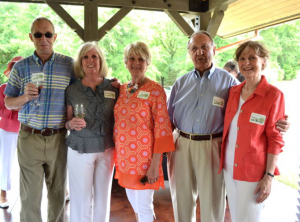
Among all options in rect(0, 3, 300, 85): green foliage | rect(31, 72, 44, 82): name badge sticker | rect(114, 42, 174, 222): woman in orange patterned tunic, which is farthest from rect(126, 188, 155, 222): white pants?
rect(0, 3, 300, 85): green foliage

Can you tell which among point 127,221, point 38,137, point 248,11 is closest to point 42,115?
point 38,137

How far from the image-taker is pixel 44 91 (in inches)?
88.1

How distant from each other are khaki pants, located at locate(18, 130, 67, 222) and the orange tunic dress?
60 cm

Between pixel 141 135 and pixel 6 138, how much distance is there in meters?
2.20

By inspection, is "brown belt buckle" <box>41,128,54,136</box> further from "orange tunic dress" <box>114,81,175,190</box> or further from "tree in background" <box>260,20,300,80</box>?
"tree in background" <box>260,20,300,80</box>

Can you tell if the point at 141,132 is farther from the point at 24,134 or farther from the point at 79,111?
the point at 24,134

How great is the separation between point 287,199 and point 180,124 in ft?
8.83

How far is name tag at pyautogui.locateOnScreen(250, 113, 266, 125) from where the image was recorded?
1833 mm

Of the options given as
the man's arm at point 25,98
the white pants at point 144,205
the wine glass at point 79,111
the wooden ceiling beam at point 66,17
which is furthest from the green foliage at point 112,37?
the white pants at point 144,205

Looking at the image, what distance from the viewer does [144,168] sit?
214 cm

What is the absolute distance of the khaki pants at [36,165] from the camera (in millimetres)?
2262

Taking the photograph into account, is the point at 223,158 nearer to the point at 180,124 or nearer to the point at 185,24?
the point at 180,124

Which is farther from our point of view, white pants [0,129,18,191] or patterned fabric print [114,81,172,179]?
white pants [0,129,18,191]

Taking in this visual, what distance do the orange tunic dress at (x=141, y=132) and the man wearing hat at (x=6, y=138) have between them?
1889 millimetres
